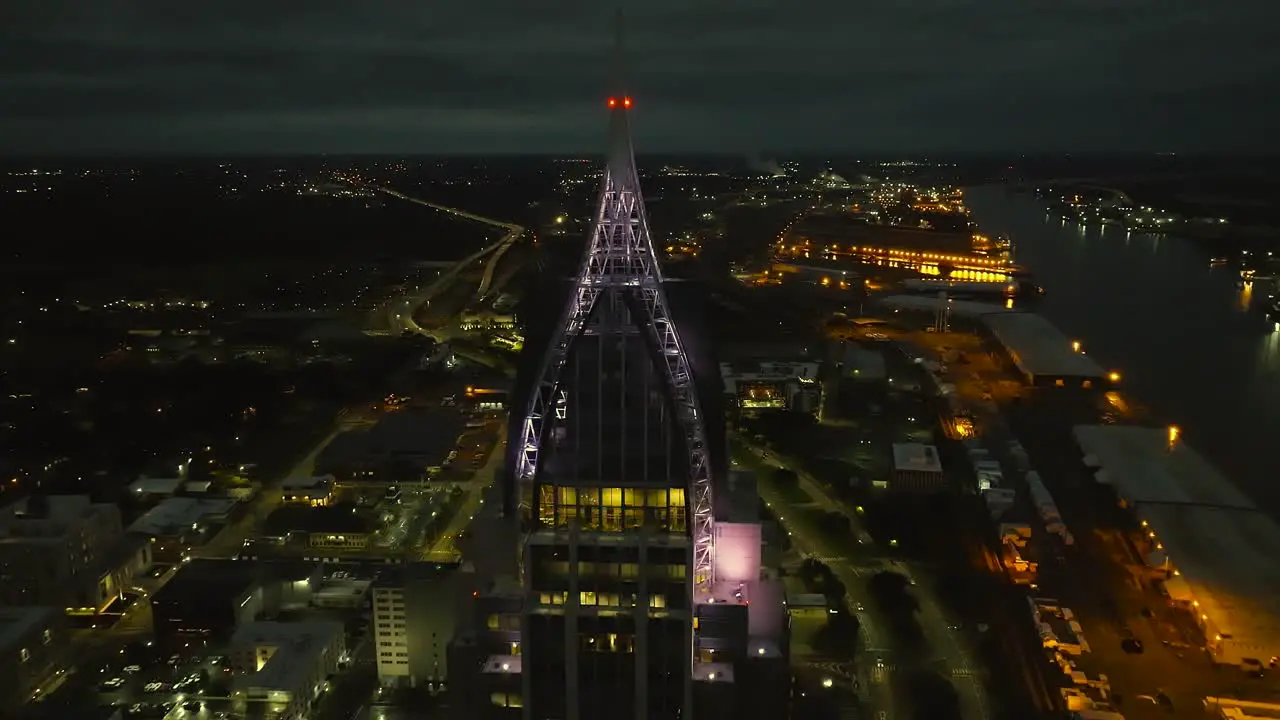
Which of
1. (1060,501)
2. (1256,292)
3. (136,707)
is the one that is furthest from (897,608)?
(1256,292)

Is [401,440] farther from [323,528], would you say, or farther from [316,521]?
[323,528]

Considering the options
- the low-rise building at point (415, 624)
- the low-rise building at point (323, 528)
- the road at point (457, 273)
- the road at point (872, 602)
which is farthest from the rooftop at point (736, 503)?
the road at point (457, 273)

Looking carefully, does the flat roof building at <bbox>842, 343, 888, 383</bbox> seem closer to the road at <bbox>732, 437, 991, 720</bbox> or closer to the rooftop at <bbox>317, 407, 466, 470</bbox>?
the road at <bbox>732, 437, 991, 720</bbox>

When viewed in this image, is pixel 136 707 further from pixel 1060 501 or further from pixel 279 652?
pixel 1060 501

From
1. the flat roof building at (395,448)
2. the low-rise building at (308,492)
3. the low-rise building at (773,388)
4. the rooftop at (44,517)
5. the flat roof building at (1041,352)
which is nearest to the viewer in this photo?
the rooftop at (44,517)

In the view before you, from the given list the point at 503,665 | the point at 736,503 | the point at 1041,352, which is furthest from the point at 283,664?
the point at 1041,352

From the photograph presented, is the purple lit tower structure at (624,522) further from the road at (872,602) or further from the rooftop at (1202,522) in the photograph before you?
the rooftop at (1202,522)
